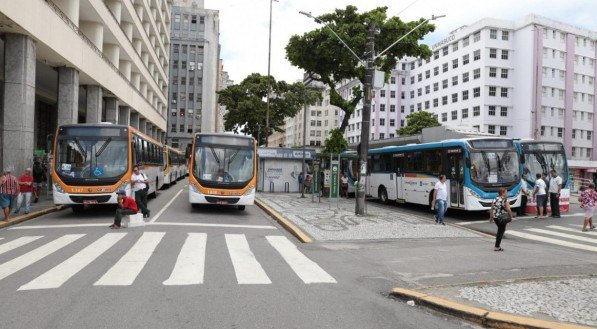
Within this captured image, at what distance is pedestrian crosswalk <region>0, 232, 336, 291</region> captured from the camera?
6.86 meters

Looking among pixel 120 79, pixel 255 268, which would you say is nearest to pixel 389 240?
pixel 255 268

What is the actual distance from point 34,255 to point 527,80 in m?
66.2

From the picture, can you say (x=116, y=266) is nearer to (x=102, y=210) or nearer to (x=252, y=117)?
(x=102, y=210)

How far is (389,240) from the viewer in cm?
1194

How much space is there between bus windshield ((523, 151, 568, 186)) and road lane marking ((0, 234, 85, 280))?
17.5 m

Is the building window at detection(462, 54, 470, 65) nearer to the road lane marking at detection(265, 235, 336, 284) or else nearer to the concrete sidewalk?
the concrete sidewalk

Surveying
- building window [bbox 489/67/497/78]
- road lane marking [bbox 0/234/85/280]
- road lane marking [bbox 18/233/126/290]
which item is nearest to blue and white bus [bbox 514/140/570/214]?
road lane marking [bbox 18/233/126/290]

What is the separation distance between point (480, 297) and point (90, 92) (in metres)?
26.2

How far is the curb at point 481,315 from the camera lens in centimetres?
500

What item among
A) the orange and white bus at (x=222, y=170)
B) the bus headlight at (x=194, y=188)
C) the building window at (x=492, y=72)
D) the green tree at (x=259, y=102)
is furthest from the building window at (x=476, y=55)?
the bus headlight at (x=194, y=188)

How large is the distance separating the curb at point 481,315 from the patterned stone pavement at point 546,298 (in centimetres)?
29

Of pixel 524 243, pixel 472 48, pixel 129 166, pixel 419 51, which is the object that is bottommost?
pixel 524 243

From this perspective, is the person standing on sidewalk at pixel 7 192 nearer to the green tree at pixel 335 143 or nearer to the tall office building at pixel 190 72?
the green tree at pixel 335 143

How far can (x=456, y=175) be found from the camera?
57.3ft
